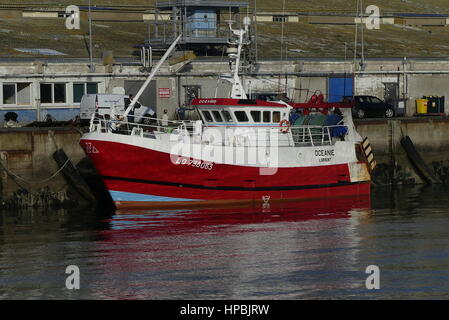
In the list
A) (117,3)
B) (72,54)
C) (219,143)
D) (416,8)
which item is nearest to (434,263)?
(219,143)

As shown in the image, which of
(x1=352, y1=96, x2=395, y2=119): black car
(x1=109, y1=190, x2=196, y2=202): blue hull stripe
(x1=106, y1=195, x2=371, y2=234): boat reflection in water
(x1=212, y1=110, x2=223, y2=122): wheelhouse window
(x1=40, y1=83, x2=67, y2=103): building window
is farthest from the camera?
(x1=352, y1=96, x2=395, y2=119): black car

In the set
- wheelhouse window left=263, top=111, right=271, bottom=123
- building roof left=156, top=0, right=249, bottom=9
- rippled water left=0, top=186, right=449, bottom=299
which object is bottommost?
rippled water left=0, top=186, right=449, bottom=299

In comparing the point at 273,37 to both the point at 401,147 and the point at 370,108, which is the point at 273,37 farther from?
the point at 401,147

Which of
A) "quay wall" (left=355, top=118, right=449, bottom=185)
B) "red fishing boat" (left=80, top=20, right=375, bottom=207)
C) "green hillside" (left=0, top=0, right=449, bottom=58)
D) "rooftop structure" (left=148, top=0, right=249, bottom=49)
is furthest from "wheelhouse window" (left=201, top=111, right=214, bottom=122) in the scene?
"rooftop structure" (left=148, top=0, right=249, bottom=49)

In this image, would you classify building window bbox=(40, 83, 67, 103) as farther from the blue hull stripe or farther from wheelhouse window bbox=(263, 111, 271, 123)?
wheelhouse window bbox=(263, 111, 271, 123)

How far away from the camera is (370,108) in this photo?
53.0 metres

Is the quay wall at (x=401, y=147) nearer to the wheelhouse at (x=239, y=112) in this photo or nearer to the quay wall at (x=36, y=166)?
the wheelhouse at (x=239, y=112)

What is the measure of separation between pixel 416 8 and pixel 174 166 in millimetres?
59068

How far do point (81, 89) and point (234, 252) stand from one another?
927 inches

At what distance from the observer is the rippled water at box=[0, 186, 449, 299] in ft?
78.8

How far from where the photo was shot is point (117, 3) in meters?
73.0

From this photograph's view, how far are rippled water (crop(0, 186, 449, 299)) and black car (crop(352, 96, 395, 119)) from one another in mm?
15592

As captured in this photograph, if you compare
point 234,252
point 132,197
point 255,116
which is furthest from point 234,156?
point 234,252
